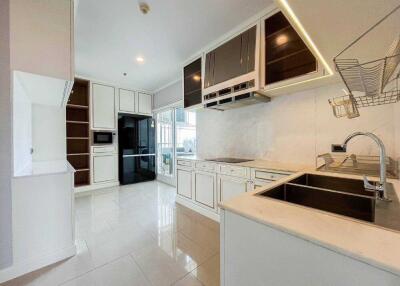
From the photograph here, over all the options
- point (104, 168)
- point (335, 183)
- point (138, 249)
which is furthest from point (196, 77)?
point (104, 168)

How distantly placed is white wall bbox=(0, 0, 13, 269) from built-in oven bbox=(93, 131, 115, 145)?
2952 millimetres

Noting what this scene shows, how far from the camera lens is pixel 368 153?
1.81 meters

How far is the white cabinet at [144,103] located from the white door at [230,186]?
11.7 feet

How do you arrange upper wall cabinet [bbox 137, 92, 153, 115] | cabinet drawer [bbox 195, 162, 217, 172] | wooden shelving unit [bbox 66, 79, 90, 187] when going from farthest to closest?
1. upper wall cabinet [bbox 137, 92, 153, 115]
2. wooden shelving unit [bbox 66, 79, 90, 187]
3. cabinet drawer [bbox 195, 162, 217, 172]

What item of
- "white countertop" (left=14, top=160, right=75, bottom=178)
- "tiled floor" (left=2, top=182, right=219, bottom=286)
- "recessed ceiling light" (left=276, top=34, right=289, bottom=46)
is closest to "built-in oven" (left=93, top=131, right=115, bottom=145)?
"tiled floor" (left=2, top=182, right=219, bottom=286)

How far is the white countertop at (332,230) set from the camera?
0.48 meters

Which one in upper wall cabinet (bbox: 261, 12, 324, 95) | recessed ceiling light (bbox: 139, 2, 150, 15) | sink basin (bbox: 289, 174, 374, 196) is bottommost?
sink basin (bbox: 289, 174, 374, 196)

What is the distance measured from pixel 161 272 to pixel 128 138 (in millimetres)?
3759

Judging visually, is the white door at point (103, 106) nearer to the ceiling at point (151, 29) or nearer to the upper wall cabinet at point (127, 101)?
the upper wall cabinet at point (127, 101)

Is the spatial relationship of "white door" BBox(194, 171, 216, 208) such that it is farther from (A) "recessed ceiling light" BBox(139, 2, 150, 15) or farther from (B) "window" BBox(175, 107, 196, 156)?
(A) "recessed ceiling light" BBox(139, 2, 150, 15)

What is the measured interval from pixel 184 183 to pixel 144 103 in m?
3.06

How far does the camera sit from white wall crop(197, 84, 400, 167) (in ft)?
5.81

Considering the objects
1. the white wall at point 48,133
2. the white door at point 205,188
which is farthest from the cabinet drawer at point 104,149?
the white door at point 205,188

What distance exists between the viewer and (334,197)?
106cm
